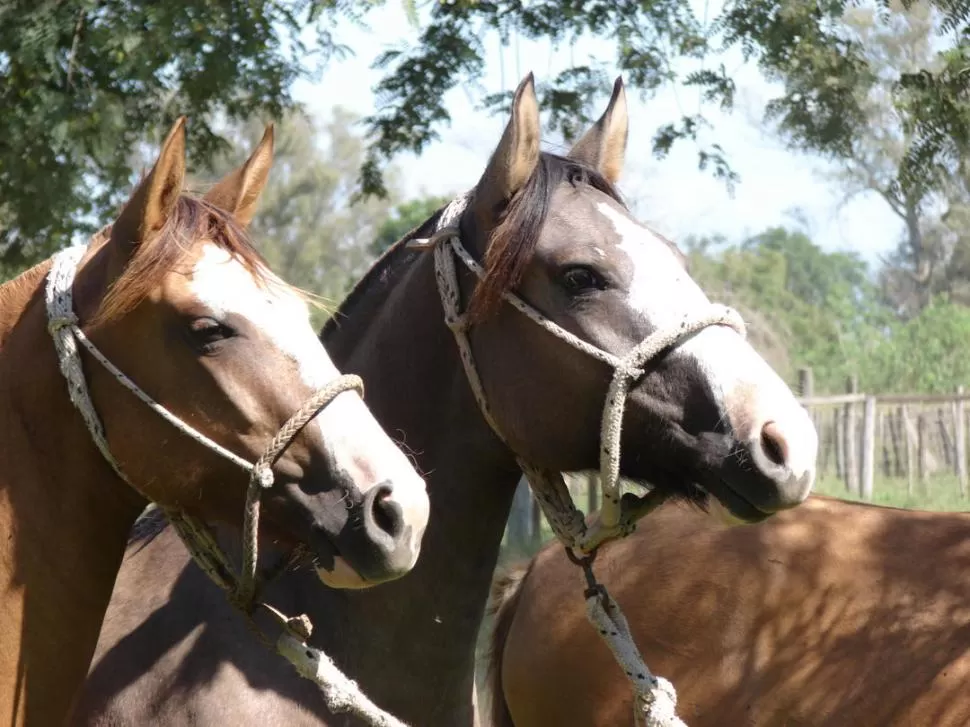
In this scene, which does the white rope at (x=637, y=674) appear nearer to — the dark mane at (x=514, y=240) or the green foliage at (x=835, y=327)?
the dark mane at (x=514, y=240)

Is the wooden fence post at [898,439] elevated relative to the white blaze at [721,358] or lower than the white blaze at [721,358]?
lower

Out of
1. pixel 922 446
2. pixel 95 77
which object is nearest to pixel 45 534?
pixel 95 77

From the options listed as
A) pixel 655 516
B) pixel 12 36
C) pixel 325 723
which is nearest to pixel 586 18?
pixel 12 36

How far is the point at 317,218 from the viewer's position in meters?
39.1

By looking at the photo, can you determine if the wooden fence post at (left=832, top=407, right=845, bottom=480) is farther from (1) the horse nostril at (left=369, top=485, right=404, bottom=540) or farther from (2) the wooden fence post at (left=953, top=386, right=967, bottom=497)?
(1) the horse nostril at (left=369, top=485, right=404, bottom=540)

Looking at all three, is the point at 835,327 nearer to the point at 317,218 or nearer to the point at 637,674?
the point at 317,218

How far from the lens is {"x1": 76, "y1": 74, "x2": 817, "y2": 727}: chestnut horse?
2703 mm

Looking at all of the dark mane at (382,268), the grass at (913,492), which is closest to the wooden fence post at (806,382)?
the grass at (913,492)

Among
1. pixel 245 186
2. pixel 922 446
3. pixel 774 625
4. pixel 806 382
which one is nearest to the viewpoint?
pixel 245 186

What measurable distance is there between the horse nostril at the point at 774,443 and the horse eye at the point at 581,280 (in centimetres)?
53

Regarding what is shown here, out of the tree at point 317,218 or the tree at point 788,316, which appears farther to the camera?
the tree at point 317,218

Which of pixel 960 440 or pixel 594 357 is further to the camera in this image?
pixel 960 440

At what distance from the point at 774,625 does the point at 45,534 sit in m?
2.20

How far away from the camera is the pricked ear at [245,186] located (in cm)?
280
